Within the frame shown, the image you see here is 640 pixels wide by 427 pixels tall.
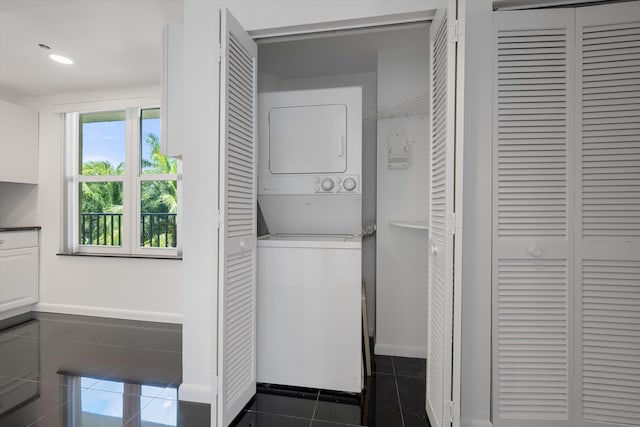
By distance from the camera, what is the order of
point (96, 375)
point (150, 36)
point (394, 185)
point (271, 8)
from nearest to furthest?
Result: point (271, 8) → point (96, 375) → point (150, 36) → point (394, 185)

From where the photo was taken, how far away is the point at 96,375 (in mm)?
2225

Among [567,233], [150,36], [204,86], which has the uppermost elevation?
[150,36]

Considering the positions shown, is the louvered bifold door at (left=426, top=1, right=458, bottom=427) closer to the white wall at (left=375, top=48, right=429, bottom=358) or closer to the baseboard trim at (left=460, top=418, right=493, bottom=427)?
the baseboard trim at (left=460, top=418, right=493, bottom=427)

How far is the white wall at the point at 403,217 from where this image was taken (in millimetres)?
2525

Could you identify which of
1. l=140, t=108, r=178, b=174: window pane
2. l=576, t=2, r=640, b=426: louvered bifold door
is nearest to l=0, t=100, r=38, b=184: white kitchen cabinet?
l=140, t=108, r=178, b=174: window pane

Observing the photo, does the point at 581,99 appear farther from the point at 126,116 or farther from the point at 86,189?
the point at 86,189

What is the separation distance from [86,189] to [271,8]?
325 cm

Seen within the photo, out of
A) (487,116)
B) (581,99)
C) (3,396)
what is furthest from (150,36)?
(581,99)

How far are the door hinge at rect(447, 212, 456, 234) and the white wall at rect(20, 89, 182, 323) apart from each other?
287 centimetres

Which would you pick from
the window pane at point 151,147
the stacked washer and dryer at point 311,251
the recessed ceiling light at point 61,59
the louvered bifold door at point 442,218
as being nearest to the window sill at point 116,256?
the window pane at point 151,147

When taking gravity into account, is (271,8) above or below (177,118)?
above

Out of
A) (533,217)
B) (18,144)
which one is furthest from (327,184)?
(18,144)

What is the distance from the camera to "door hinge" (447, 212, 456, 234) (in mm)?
1383

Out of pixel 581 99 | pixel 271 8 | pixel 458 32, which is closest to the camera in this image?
pixel 458 32
